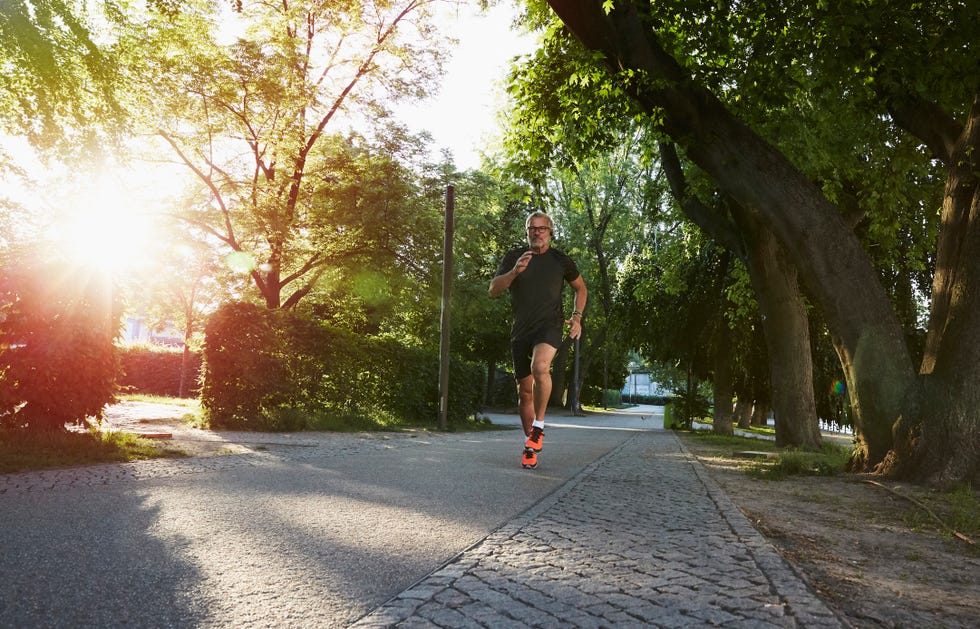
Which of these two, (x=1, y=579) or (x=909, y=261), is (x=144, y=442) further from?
(x=909, y=261)

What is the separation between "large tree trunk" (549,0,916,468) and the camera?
23.3 ft

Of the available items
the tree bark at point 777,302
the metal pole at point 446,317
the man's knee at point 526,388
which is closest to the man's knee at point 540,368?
the man's knee at point 526,388

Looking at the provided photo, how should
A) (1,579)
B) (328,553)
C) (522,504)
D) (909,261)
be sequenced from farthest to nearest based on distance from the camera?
(909,261) → (522,504) → (328,553) → (1,579)

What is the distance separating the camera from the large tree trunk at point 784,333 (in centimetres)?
1191

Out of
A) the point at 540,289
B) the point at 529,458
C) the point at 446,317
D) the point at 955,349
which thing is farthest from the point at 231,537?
the point at 446,317

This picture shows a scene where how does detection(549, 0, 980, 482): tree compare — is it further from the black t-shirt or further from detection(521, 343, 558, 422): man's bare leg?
detection(521, 343, 558, 422): man's bare leg

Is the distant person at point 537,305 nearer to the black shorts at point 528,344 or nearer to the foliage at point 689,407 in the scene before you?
the black shorts at point 528,344

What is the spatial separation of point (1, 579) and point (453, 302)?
2133 centimetres

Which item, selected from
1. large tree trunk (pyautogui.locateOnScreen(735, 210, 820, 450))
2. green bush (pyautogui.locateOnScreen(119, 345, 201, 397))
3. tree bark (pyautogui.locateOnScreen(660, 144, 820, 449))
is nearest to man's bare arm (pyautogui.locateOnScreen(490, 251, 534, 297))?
tree bark (pyautogui.locateOnScreen(660, 144, 820, 449))

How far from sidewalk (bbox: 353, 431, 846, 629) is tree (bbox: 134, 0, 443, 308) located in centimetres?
1749

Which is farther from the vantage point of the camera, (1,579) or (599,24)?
(599,24)

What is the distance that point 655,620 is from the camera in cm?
240

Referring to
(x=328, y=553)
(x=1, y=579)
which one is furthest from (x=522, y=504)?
(x=1, y=579)

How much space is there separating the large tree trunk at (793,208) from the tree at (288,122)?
42.2ft
